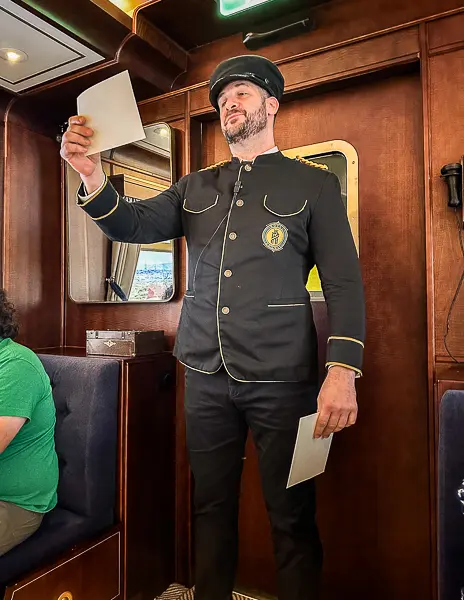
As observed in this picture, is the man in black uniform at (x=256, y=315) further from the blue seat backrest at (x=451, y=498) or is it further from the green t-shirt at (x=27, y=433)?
the green t-shirt at (x=27, y=433)

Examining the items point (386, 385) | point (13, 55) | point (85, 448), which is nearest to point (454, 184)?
point (386, 385)

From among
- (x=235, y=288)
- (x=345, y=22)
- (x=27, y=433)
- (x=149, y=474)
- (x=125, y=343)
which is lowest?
(x=149, y=474)

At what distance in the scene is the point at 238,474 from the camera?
1.38 metres

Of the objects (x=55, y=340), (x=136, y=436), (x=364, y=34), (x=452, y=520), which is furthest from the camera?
(x=55, y=340)

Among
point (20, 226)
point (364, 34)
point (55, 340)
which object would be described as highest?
point (364, 34)

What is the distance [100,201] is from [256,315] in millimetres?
508

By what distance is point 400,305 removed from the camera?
5.45 feet

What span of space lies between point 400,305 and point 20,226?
1.65 meters

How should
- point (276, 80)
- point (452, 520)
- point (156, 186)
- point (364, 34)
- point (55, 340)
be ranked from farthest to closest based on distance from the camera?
1. point (55, 340)
2. point (156, 186)
3. point (364, 34)
4. point (276, 80)
5. point (452, 520)

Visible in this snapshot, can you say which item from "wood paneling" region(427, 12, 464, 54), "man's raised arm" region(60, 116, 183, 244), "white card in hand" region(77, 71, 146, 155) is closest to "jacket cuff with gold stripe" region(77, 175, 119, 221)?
"man's raised arm" region(60, 116, 183, 244)

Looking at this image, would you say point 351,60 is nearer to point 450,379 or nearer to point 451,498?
point 450,379

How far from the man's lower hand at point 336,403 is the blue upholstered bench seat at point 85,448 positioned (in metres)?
0.80

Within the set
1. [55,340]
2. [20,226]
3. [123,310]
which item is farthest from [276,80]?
[55,340]

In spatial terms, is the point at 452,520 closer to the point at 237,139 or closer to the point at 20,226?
the point at 237,139
